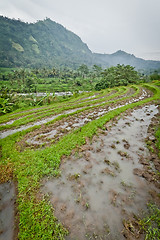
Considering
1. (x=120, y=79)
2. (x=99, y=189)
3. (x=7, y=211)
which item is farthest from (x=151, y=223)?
(x=120, y=79)

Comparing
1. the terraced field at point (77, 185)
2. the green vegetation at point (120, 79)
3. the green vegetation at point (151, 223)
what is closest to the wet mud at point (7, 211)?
the terraced field at point (77, 185)

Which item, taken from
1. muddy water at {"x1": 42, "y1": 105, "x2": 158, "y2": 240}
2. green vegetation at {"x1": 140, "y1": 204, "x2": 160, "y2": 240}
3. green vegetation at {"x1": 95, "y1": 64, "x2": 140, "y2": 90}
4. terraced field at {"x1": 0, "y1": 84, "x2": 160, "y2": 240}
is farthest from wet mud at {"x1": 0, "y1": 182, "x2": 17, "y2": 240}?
green vegetation at {"x1": 95, "y1": 64, "x2": 140, "y2": 90}

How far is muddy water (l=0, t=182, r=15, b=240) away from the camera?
3.44 meters

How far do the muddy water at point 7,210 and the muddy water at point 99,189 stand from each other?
51.1 inches

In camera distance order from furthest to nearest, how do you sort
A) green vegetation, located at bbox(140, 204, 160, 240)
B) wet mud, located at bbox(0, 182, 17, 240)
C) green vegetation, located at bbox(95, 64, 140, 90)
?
green vegetation, located at bbox(95, 64, 140, 90), wet mud, located at bbox(0, 182, 17, 240), green vegetation, located at bbox(140, 204, 160, 240)

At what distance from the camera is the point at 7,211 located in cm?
401

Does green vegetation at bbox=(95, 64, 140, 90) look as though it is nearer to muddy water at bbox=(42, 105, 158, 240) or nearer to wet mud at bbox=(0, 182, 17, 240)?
muddy water at bbox=(42, 105, 158, 240)

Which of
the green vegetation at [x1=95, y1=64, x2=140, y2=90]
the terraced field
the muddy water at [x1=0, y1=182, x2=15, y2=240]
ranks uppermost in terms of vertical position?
the green vegetation at [x1=95, y1=64, x2=140, y2=90]

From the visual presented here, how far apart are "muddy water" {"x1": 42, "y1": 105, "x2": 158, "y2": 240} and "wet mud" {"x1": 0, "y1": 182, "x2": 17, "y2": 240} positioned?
128 centimetres

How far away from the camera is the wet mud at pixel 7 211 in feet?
11.3

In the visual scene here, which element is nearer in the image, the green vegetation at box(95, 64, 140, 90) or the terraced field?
the terraced field

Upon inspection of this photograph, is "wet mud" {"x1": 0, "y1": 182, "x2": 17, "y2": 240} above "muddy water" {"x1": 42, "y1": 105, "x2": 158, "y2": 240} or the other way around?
the other way around

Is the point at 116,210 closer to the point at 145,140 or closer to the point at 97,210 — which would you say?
the point at 97,210

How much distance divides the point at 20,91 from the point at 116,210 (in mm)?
67741
